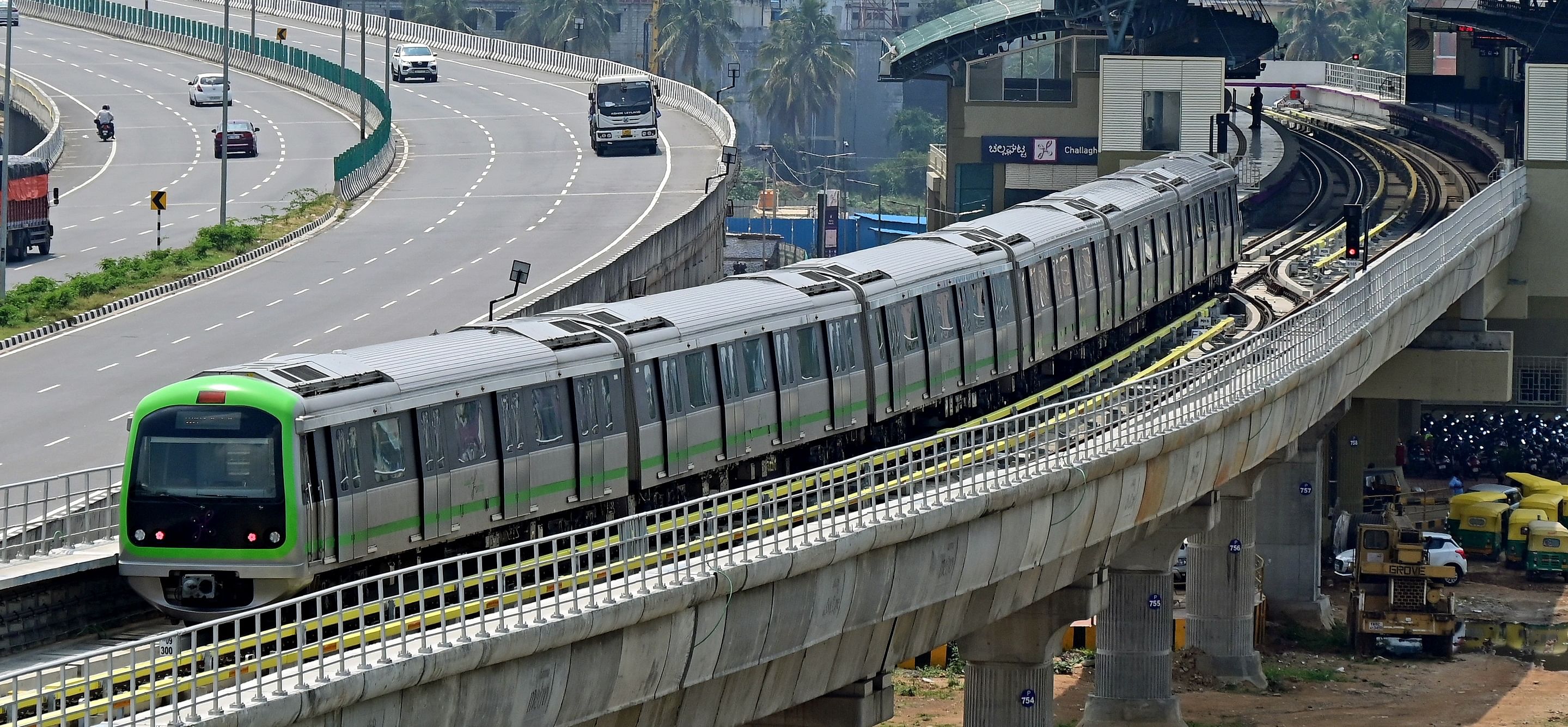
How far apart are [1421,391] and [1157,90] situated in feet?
59.8

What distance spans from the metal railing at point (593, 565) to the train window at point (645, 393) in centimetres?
122

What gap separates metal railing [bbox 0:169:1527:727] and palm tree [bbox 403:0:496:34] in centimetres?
13423

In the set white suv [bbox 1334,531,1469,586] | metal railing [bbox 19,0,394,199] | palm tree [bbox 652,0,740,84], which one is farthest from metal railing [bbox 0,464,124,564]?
palm tree [bbox 652,0,740,84]

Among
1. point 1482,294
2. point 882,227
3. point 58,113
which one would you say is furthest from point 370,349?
point 882,227

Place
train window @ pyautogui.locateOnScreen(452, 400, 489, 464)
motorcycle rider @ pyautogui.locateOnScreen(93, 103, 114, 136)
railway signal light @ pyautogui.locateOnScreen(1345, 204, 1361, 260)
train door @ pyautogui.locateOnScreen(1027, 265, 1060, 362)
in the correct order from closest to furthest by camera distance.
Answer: train window @ pyautogui.locateOnScreen(452, 400, 489, 464) → train door @ pyautogui.locateOnScreen(1027, 265, 1060, 362) → railway signal light @ pyautogui.locateOnScreen(1345, 204, 1361, 260) → motorcycle rider @ pyautogui.locateOnScreen(93, 103, 114, 136)

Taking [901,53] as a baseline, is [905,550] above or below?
below

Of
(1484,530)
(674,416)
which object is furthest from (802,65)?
(674,416)

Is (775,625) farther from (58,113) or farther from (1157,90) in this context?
(58,113)

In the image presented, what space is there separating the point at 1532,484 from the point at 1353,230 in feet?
75.0

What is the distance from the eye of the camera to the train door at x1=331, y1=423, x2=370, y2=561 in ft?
69.7

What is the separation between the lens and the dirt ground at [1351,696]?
46250 mm

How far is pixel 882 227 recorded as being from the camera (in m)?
120

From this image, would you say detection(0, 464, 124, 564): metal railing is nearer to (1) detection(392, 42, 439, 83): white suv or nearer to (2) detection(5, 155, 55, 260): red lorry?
(2) detection(5, 155, 55, 260): red lorry

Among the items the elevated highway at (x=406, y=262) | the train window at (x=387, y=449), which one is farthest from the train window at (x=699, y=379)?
the elevated highway at (x=406, y=262)
